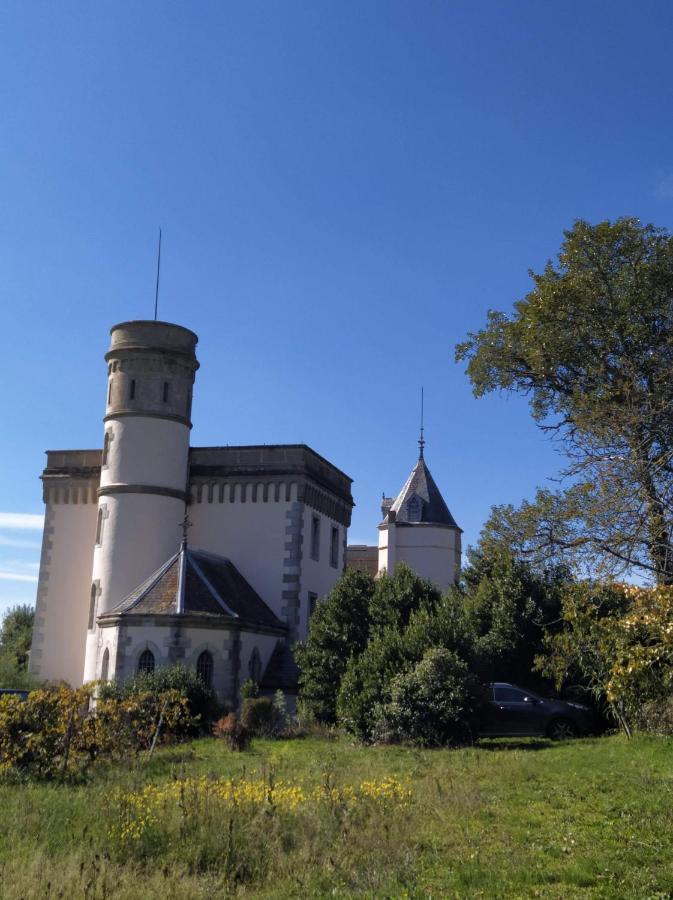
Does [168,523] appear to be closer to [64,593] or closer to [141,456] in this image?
[141,456]

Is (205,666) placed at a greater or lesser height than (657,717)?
greater

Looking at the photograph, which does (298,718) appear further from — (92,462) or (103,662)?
(92,462)

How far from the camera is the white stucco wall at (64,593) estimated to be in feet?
118

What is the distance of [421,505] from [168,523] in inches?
568

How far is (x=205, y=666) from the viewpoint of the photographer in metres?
29.4

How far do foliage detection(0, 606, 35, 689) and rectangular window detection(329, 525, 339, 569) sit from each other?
12.2 metres

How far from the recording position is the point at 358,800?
39.3 ft

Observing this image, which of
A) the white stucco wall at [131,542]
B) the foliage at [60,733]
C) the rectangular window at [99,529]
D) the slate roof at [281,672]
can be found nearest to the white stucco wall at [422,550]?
the slate roof at [281,672]

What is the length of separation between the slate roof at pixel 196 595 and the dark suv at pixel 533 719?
29.8 ft

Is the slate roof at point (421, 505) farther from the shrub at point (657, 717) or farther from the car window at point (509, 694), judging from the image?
the shrub at point (657, 717)

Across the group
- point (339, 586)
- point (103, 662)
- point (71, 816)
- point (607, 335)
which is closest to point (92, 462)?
point (103, 662)

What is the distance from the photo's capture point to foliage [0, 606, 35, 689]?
3491 centimetres

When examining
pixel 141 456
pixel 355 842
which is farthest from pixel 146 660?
pixel 355 842

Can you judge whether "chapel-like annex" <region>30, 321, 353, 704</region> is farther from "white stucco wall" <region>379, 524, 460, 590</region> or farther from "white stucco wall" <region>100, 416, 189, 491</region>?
"white stucco wall" <region>379, 524, 460, 590</region>
